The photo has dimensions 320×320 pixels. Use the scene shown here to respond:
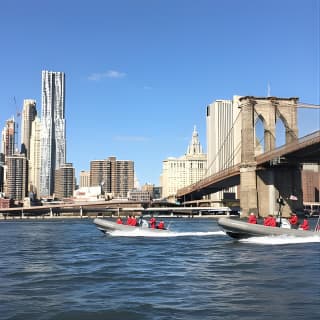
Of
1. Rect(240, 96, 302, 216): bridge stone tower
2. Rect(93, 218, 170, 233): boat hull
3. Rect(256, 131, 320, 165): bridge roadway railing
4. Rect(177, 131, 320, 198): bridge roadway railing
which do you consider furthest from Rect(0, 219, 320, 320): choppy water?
Rect(240, 96, 302, 216): bridge stone tower

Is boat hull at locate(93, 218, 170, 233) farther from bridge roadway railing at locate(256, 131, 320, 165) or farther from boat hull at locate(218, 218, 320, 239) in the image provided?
bridge roadway railing at locate(256, 131, 320, 165)

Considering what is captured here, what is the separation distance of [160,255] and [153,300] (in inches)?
422

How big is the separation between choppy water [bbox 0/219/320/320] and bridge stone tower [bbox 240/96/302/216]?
54.3 metres

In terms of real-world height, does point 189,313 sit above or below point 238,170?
below

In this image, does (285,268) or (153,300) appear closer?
(153,300)

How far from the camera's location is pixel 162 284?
15.1 metres

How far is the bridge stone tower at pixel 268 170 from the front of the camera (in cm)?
7938

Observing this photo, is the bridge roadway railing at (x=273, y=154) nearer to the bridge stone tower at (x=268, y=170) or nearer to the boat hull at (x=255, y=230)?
the bridge stone tower at (x=268, y=170)

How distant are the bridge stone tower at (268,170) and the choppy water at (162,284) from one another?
54.3 metres

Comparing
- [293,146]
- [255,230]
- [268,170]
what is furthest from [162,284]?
[268,170]

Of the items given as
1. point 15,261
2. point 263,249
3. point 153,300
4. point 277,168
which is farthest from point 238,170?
point 153,300

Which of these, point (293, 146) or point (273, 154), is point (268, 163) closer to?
point (273, 154)

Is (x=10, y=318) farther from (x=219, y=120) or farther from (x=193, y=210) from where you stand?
(x=219, y=120)

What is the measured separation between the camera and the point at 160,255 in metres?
23.5
